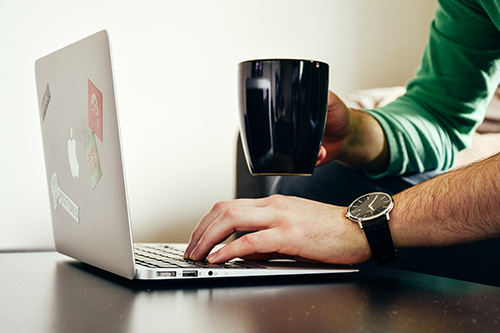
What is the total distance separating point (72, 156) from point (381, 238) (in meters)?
0.43

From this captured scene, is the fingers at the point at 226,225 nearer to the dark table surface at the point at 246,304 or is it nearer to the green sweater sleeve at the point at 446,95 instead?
the dark table surface at the point at 246,304

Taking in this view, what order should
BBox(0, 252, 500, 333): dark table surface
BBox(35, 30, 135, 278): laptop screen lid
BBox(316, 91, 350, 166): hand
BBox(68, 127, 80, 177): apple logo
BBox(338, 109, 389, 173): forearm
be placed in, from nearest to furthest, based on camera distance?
1. BBox(0, 252, 500, 333): dark table surface
2. BBox(35, 30, 135, 278): laptop screen lid
3. BBox(68, 127, 80, 177): apple logo
4. BBox(316, 91, 350, 166): hand
5. BBox(338, 109, 389, 173): forearm

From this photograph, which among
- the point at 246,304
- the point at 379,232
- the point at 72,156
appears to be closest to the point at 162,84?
the point at 72,156

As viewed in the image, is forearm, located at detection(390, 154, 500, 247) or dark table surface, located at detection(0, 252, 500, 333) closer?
dark table surface, located at detection(0, 252, 500, 333)

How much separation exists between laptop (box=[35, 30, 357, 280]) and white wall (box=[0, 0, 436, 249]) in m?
0.38

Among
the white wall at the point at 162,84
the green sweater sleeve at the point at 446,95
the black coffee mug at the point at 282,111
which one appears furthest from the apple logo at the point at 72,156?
the green sweater sleeve at the point at 446,95

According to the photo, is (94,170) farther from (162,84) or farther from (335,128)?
(162,84)

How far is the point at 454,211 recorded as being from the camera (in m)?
0.62

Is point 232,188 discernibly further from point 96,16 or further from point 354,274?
point 354,274

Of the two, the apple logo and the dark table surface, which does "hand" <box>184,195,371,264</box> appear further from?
the apple logo

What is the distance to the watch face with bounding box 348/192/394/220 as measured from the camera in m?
0.64

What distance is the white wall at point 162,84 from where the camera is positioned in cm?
101

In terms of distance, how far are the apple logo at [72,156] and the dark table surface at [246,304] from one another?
134mm

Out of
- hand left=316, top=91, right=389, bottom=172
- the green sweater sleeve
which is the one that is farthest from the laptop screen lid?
the green sweater sleeve
